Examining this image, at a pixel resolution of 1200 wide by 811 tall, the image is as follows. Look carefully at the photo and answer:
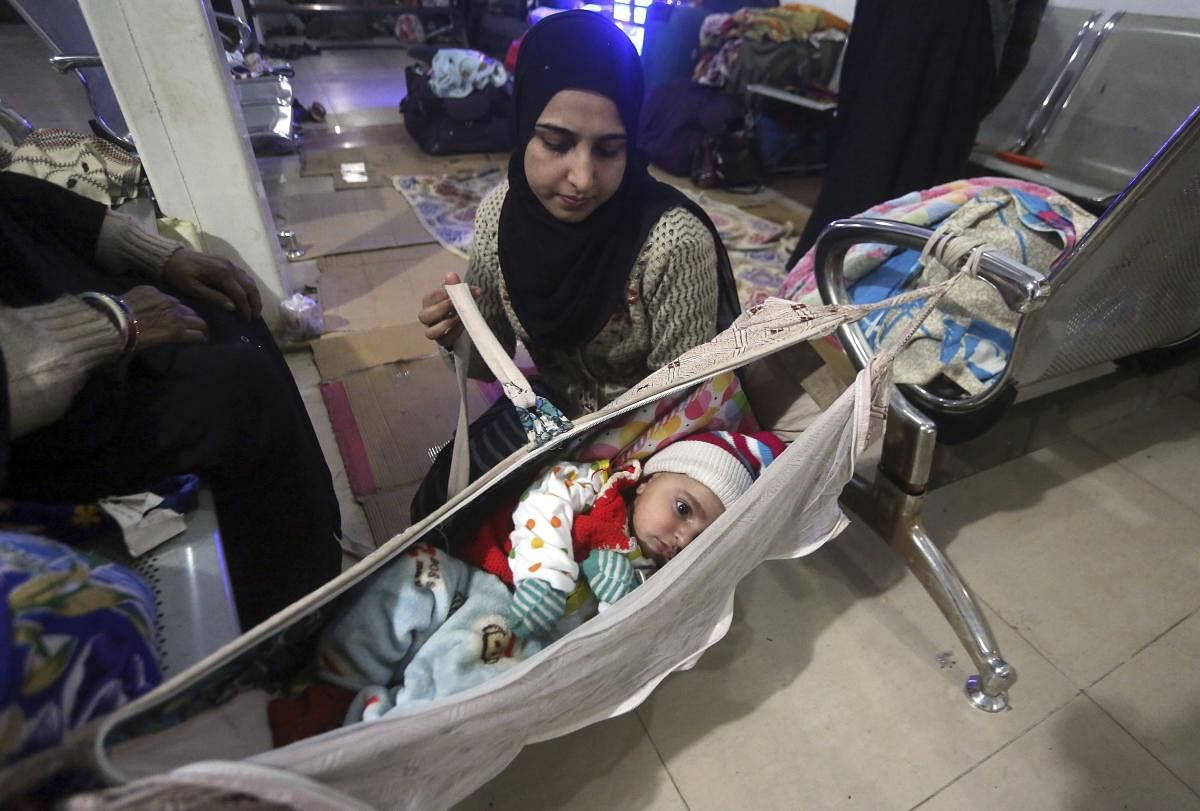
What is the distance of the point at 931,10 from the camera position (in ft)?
5.52

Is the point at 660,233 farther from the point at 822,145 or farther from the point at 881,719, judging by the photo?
the point at 822,145

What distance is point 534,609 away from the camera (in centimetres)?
84

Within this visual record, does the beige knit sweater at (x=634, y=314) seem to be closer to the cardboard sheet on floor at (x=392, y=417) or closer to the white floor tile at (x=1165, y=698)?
the cardboard sheet on floor at (x=392, y=417)

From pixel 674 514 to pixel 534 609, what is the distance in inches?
9.9

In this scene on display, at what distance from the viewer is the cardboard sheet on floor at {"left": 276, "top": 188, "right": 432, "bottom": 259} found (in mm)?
2521

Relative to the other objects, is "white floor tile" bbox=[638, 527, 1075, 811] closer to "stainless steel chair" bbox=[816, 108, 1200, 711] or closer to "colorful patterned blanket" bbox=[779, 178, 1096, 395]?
"stainless steel chair" bbox=[816, 108, 1200, 711]

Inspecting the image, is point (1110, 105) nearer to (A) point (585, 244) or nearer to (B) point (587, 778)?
(A) point (585, 244)

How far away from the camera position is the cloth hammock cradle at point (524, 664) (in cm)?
46

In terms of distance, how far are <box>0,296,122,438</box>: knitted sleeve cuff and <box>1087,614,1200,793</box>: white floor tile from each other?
157cm

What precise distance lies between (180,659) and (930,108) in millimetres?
2122

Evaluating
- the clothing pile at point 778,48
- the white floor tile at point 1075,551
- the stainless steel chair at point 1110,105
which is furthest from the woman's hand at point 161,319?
the clothing pile at point 778,48

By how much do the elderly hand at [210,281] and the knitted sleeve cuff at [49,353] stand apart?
13.6 inches

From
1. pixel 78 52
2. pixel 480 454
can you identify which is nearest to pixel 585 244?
pixel 480 454

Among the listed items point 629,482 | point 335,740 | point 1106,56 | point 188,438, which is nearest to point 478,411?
point 629,482
